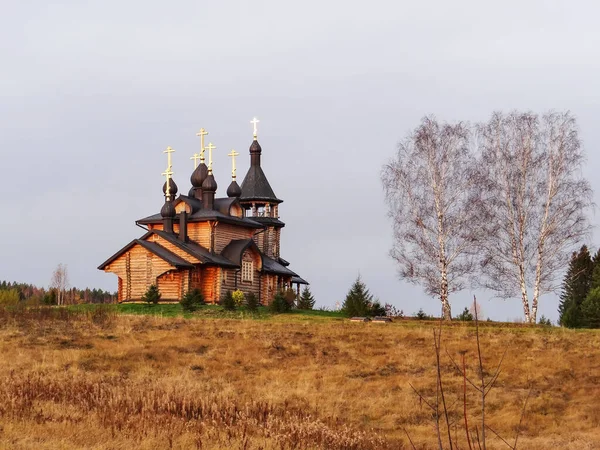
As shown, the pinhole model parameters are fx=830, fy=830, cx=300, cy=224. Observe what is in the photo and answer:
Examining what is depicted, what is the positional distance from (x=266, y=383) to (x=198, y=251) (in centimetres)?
1875

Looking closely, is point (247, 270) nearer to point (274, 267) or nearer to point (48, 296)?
point (274, 267)

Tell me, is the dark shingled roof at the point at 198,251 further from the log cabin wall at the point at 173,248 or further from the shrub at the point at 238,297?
the shrub at the point at 238,297

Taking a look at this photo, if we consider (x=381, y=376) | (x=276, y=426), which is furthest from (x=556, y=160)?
(x=276, y=426)

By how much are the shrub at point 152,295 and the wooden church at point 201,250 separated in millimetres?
1367

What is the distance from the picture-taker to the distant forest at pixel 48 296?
37412mm

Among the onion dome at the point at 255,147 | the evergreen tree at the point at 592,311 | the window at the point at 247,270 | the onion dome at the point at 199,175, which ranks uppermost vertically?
the onion dome at the point at 255,147

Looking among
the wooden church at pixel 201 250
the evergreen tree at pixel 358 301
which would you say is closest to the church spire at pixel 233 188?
the wooden church at pixel 201 250

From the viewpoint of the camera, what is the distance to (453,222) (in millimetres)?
35750

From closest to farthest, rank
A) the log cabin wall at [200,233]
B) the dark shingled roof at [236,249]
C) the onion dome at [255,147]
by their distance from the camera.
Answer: the dark shingled roof at [236,249] → the log cabin wall at [200,233] → the onion dome at [255,147]


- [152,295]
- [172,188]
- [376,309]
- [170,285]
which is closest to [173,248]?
[170,285]

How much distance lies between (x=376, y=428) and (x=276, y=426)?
469 cm

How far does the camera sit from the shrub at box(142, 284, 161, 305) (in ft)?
118

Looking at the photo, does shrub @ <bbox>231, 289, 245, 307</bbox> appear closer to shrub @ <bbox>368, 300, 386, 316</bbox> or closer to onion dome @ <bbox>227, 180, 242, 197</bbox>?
shrub @ <bbox>368, 300, 386, 316</bbox>

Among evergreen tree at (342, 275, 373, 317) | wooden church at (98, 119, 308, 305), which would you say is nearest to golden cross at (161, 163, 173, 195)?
wooden church at (98, 119, 308, 305)
